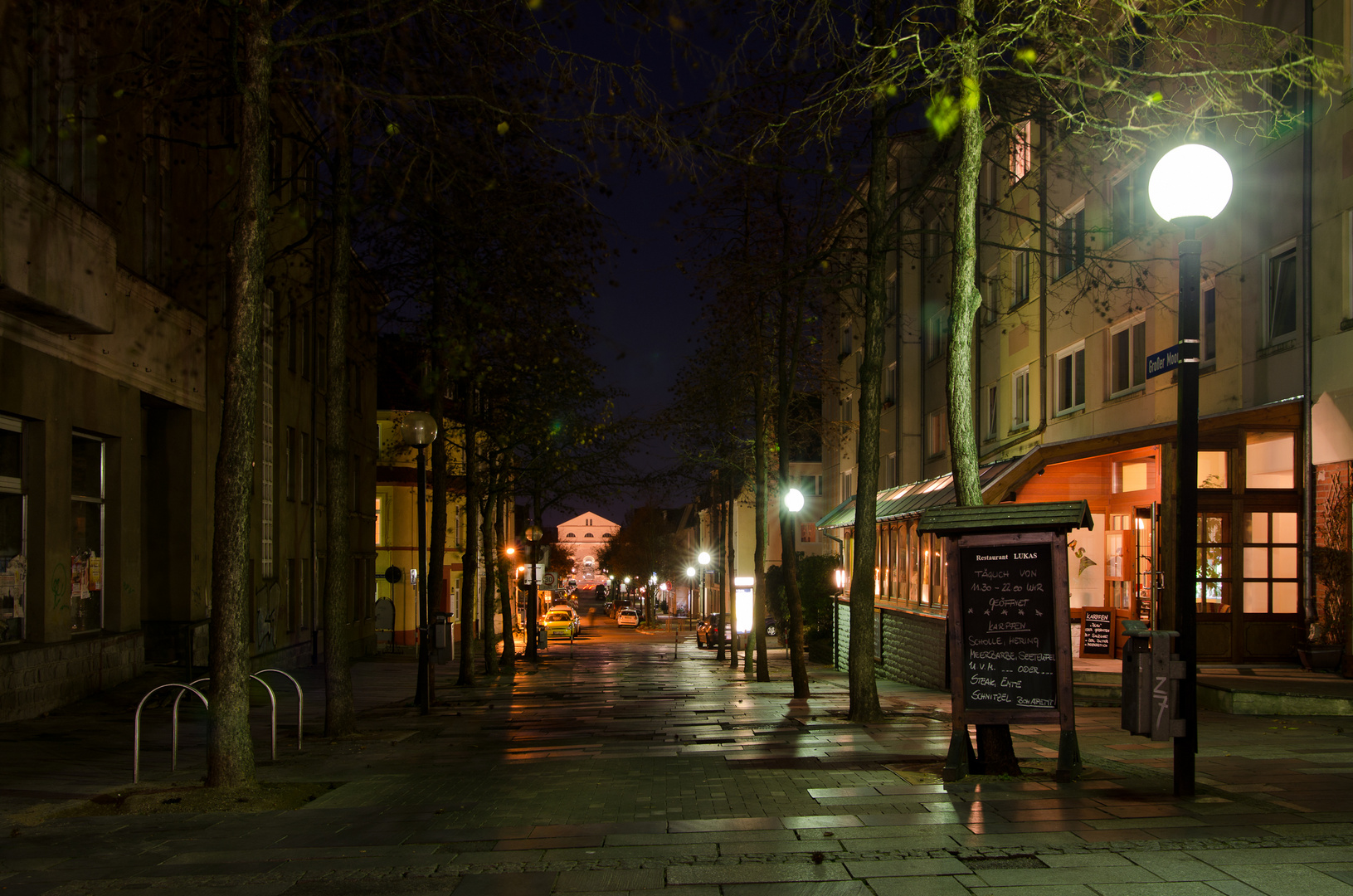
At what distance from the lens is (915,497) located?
25.1 m

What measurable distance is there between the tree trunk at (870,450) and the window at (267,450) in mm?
16287

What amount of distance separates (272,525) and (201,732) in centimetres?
1344

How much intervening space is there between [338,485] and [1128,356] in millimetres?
13192

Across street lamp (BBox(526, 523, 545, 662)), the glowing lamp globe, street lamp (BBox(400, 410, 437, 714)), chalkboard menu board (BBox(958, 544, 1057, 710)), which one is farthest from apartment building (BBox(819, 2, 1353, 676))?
street lamp (BBox(526, 523, 545, 662))

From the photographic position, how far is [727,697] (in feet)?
64.5

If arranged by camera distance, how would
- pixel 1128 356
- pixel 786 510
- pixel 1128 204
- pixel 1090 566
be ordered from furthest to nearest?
pixel 786 510, pixel 1090 566, pixel 1128 356, pixel 1128 204

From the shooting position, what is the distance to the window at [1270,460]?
14.8m

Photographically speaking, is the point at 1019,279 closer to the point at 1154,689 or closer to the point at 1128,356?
the point at 1128,356

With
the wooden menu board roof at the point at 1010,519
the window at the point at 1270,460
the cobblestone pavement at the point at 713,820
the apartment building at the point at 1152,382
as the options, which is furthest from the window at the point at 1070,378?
the wooden menu board roof at the point at 1010,519

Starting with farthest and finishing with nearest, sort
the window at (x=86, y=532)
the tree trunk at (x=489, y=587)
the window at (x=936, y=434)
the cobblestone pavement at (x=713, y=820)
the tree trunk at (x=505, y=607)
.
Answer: the tree trunk at (x=505, y=607)
the window at (x=936, y=434)
the tree trunk at (x=489, y=587)
the window at (x=86, y=532)
the cobblestone pavement at (x=713, y=820)

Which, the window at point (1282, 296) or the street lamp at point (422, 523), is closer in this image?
the window at point (1282, 296)

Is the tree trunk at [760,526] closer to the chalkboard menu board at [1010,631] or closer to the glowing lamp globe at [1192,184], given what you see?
the chalkboard menu board at [1010,631]

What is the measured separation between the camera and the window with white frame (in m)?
23.0

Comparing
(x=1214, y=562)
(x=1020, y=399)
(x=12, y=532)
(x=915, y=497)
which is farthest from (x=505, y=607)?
(x=1214, y=562)
